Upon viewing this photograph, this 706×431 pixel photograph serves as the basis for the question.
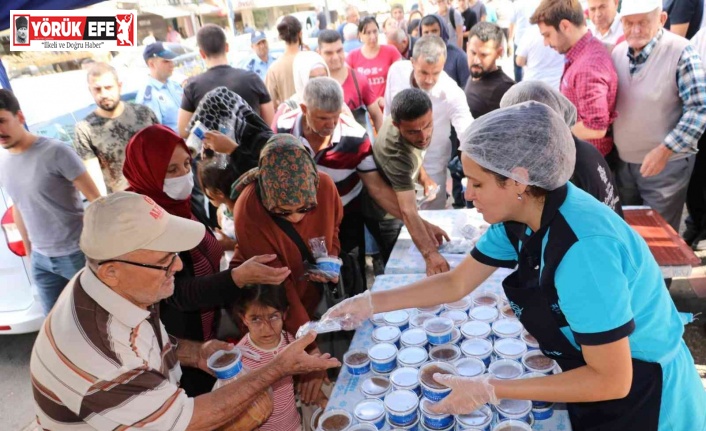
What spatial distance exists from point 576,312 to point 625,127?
278cm

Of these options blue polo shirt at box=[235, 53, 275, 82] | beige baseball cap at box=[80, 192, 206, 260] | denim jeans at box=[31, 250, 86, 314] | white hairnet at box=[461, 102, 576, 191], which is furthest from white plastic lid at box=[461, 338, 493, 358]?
blue polo shirt at box=[235, 53, 275, 82]

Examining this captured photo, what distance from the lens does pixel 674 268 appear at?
8.93 ft

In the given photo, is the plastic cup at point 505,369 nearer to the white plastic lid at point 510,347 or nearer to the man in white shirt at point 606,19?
the white plastic lid at point 510,347

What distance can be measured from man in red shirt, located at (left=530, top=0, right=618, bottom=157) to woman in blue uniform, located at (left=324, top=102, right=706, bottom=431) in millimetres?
2105

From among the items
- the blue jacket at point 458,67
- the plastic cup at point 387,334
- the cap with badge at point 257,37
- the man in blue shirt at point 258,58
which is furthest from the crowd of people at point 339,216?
the cap with badge at point 257,37

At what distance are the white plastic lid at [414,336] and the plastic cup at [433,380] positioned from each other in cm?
16

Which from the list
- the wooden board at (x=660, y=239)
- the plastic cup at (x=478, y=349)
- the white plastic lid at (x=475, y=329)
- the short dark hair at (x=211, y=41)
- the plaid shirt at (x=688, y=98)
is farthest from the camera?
the short dark hair at (x=211, y=41)

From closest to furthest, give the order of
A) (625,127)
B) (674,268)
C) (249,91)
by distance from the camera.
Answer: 1. (674,268)
2. (625,127)
3. (249,91)

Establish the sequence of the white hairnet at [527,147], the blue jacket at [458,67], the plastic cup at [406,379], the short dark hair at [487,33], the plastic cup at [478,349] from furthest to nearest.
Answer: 1. the blue jacket at [458,67]
2. the short dark hair at [487,33]
3. the plastic cup at [478,349]
4. the plastic cup at [406,379]
5. the white hairnet at [527,147]

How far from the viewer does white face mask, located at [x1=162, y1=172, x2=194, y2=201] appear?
8.36 feet

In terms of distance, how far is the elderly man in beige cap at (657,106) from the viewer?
3.29 meters

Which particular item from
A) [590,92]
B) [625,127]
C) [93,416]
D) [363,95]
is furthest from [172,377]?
[363,95]

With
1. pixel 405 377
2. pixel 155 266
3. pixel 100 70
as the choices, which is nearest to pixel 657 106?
pixel 405 377

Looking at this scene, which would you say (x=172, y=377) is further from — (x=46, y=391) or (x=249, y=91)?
(x=249, y=91)
